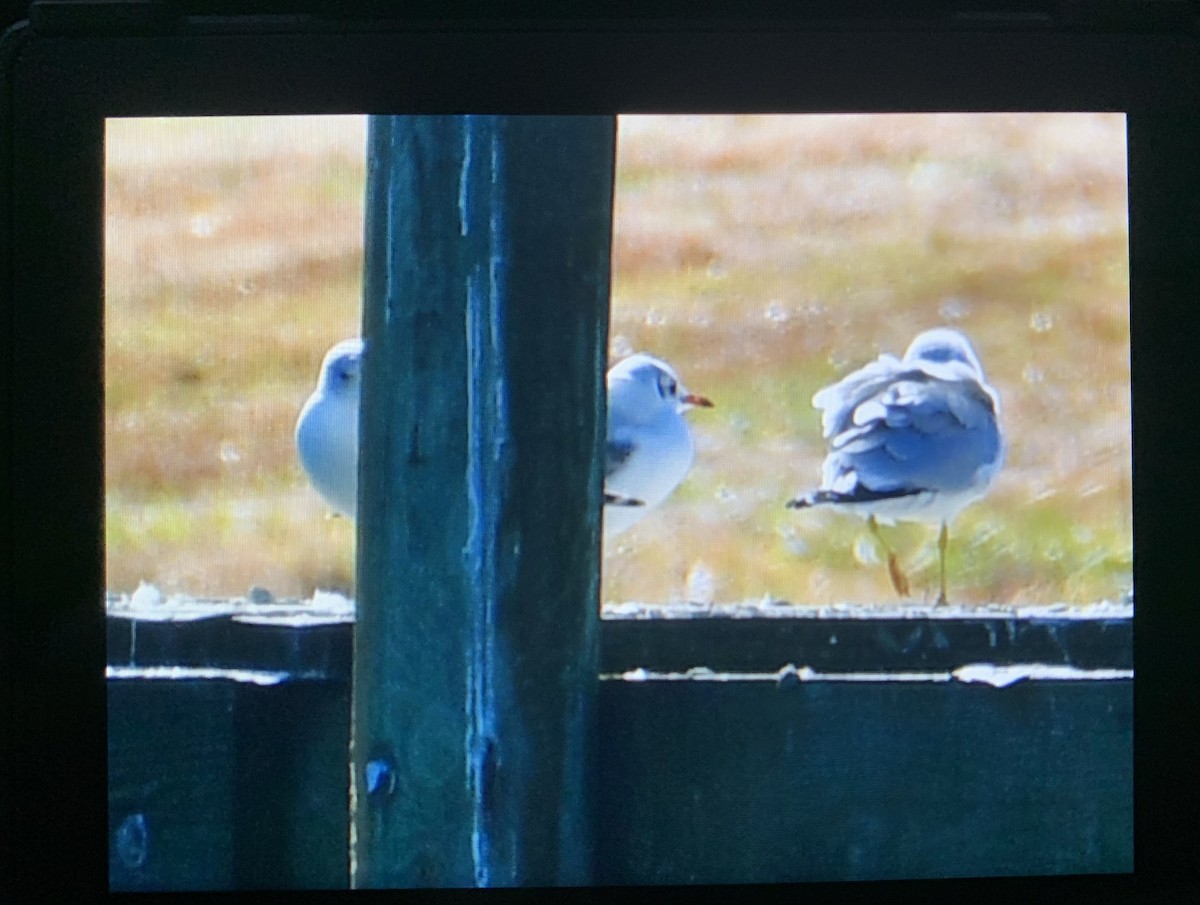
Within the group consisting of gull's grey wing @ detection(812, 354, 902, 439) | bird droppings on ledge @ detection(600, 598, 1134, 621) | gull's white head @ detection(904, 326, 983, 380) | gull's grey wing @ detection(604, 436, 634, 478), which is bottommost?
bird droppings on ledge @ detection(600, 598, 1134, 621)

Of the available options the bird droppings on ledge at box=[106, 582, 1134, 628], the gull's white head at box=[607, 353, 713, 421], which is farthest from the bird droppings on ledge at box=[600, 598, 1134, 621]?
the gull's white head at box=[607, 353, 713, 421]

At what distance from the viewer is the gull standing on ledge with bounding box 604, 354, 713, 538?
26.8 inches

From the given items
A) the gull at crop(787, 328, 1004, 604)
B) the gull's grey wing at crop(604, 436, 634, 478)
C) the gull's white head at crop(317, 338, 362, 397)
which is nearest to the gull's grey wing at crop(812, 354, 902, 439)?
the gull at crop(787, 328, 1004, 604)

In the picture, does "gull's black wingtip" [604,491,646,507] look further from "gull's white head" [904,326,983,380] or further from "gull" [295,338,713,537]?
"gull's white head" [904,326,983,380]

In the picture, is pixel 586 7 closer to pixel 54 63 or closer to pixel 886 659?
pixel 54 63

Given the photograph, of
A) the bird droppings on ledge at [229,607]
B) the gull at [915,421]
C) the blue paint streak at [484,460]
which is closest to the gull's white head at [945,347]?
the gull at [915,421]

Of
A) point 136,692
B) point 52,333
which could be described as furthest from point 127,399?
point 136,692

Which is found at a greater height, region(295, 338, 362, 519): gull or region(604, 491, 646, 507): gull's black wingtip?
region(295, 338, 362, 519): gull

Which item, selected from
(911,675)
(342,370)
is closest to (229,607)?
(342,370)

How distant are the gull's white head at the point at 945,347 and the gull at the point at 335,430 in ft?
0.97

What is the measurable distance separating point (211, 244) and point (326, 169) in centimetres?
7

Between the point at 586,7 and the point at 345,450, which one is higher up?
the point at 586,7

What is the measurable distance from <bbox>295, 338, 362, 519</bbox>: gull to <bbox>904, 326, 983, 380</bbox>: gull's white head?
11.6 inches

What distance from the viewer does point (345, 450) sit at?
27.5 inches
